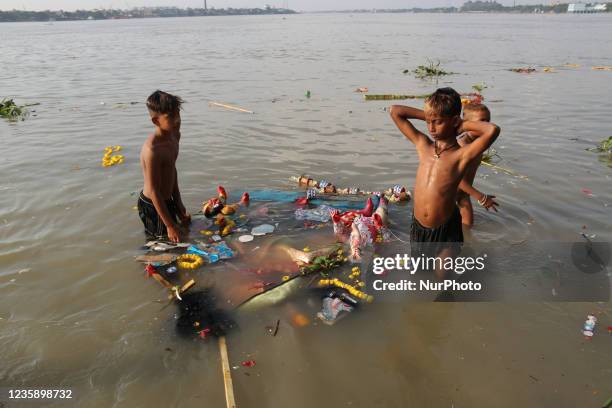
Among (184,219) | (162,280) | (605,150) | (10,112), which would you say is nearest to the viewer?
(162,280)

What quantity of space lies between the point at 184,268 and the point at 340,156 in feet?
15.2

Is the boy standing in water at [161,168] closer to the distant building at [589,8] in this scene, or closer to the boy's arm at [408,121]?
the boy's arm at [408,121]

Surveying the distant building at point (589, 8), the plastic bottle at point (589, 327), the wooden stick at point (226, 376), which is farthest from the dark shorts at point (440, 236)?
the distant building at point (589, 8)

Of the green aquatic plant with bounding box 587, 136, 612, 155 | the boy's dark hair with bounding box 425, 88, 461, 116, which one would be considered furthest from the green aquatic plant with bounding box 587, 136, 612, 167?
the boy's dark hair with bounding box 425, 88, 461, 116

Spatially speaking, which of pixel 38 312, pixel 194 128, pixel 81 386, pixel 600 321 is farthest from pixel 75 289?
pixel 194 128

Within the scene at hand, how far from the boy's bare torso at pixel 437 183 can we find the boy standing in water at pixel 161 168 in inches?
112

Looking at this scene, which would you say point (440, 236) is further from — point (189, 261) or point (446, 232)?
point (189, 261)

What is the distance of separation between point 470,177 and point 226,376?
3.83m

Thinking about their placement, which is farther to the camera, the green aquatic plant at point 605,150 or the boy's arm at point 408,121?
the green aquatic plant at point 605,150

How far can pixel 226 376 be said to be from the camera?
10.3 feet

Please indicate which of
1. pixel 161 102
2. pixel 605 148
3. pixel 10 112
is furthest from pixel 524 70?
pixel 10 112

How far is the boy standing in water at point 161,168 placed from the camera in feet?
15.3

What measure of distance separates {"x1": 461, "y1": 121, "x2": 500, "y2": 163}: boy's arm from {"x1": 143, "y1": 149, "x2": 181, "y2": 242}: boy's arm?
336 cm

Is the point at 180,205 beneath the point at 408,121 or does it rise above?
beneath
